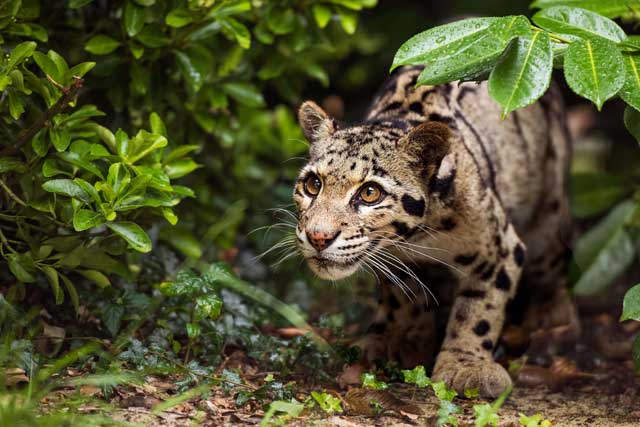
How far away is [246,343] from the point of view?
511 cm

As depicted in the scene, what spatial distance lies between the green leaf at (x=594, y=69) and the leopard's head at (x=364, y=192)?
3.36 ft

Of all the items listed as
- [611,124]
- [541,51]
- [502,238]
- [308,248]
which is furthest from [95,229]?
[611,124]

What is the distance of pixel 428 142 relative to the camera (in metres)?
4.81

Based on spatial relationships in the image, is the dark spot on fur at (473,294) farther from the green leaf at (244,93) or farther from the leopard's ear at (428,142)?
the green leaf at (244,93)

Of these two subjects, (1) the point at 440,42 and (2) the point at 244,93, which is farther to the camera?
(2) the point at 244,93

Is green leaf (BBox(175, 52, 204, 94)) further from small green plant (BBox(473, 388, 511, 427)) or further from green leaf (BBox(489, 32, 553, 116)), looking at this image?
small green plant (BBox(473, 388, 511, 427))

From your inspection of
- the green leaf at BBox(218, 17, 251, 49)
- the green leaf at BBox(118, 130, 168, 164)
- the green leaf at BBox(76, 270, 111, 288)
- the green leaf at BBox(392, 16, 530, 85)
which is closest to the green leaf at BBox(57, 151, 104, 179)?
the green leaf at BBox(118, 130, 168, 164)

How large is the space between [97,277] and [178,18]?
150 cm

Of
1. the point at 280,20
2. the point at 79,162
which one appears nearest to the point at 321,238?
the point at 79,162

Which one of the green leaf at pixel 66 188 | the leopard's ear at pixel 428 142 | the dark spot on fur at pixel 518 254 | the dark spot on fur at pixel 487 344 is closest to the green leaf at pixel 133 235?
the green leaf at pixel 66 188

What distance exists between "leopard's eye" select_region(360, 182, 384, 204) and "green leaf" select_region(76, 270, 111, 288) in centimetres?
147

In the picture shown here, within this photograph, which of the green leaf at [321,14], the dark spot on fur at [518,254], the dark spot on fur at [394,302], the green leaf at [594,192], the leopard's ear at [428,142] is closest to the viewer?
the leopard's ear at [428,142]

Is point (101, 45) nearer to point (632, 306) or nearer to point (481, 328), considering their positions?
point (481, 328)

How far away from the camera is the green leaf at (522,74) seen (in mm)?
3678
